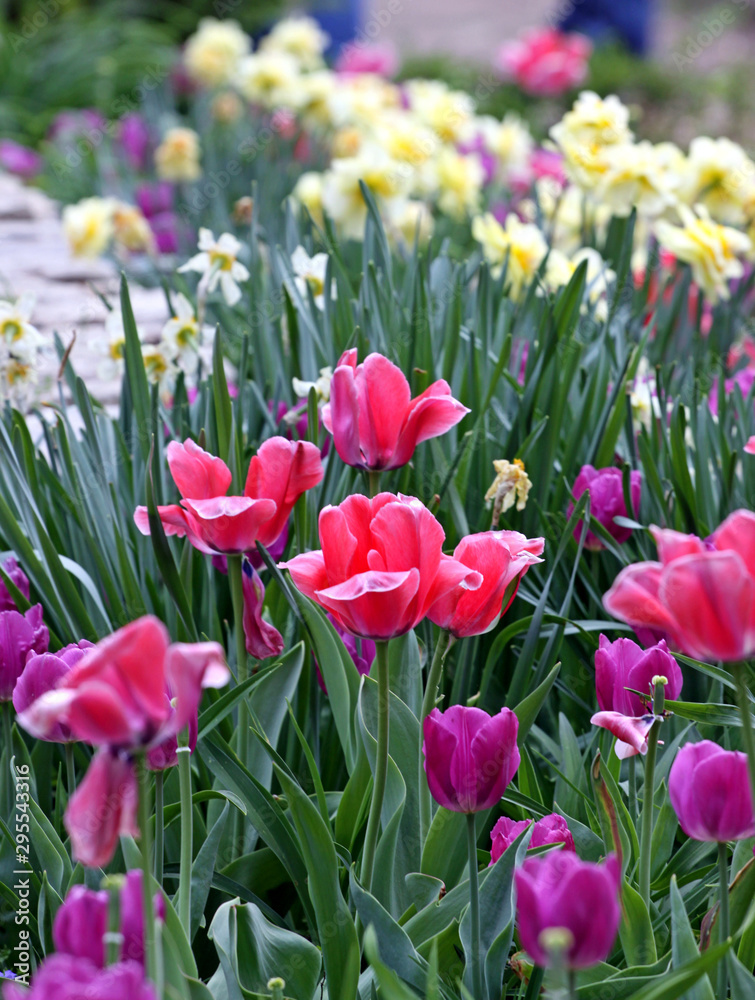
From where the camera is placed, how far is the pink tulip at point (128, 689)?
0.43 metres

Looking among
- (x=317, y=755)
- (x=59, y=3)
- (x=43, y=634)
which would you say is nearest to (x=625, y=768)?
(x=317, y=755)

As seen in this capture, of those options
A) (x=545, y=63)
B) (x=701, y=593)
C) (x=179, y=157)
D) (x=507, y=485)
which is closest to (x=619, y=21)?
(x=545, y=63)

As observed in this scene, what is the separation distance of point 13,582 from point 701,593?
77 cm

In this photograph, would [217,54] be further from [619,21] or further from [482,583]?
[619,21]

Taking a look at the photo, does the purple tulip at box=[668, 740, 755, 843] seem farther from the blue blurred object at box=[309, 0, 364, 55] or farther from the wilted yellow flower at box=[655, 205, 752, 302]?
the blue blurred object at box=[309, 0, 364, 55]

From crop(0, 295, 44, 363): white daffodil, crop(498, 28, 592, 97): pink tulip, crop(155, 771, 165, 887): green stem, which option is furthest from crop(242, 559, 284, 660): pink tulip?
crop(498, 28, 592, 97): pink tulip

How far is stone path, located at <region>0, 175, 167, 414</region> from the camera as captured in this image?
2090mm

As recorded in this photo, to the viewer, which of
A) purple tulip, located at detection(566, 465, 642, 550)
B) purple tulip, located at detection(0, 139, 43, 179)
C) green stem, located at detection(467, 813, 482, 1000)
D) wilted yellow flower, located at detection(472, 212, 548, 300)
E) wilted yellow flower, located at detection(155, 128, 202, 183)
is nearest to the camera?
Result: green stem, located at detection(467, 813, 482, 1000)

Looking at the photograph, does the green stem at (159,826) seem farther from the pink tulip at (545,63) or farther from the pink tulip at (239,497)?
the pink tulip at (545,63)

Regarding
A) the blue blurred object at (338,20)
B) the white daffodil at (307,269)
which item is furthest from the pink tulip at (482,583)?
the blue blurred object at (338,20)

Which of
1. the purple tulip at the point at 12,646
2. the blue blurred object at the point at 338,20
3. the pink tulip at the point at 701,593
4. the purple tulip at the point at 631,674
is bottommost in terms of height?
the purple tulip at the point at 12,646

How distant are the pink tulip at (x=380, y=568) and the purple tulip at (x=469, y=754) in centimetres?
7

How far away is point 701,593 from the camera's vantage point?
0.48 meters

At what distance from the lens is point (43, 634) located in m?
0.89
